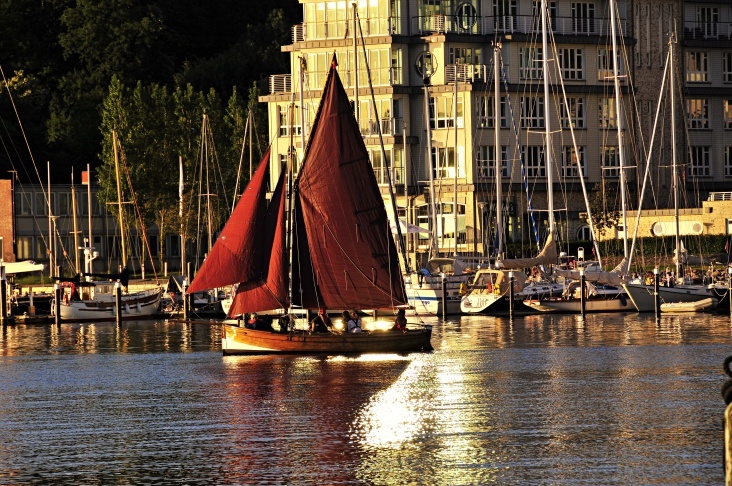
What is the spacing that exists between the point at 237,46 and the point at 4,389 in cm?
10877

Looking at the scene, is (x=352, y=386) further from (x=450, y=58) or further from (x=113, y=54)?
(x=113, y=54)

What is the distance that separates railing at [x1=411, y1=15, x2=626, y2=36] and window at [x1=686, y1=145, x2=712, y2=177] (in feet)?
40.1

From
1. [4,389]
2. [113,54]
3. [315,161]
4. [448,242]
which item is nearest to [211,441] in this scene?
[4,389]

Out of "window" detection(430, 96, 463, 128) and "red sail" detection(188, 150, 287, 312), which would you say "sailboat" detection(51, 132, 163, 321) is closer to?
"window" detection(430, 96, 463, 128)

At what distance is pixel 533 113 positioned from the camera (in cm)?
12850

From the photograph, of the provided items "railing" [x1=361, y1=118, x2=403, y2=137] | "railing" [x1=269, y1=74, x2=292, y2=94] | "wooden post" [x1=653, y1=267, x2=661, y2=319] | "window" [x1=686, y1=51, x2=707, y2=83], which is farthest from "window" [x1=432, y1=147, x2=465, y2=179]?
"wooden post" [x1=653, y1=267, x2=661, y2=319]

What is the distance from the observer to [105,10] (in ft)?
516

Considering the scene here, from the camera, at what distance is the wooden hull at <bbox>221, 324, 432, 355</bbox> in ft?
216

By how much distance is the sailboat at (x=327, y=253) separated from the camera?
66.2 m

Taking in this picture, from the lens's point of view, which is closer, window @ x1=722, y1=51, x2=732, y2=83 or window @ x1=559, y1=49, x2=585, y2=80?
window @ x1=559, y1=49, x2=585, y2=80

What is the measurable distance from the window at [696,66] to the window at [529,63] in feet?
48.8

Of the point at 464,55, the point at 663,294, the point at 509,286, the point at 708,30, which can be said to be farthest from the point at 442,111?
the point at 663,294

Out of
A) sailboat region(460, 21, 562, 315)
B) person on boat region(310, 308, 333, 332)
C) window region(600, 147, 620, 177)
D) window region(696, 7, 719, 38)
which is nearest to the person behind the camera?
person on boat region(310, 308, 333, 332)

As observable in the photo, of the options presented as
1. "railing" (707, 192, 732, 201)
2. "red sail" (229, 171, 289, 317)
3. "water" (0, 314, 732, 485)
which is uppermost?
"railing" (707, 192, 732, 201)
